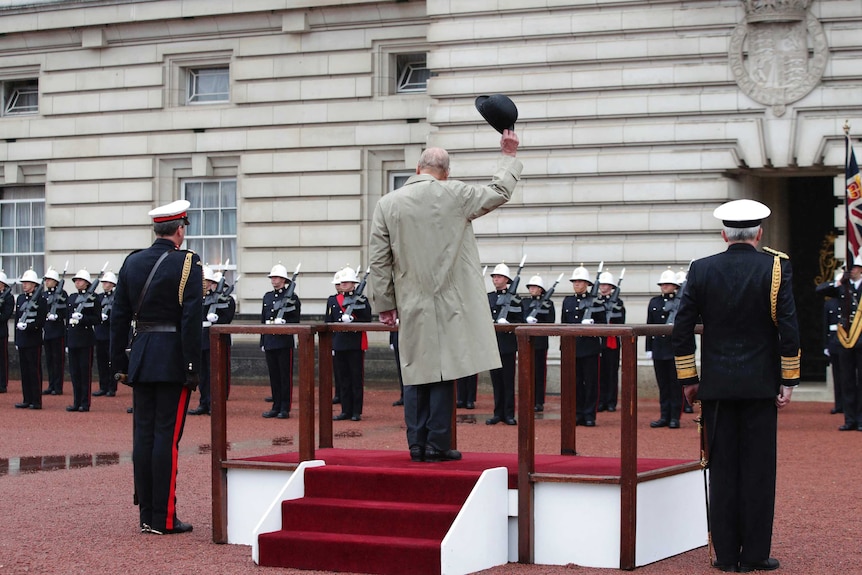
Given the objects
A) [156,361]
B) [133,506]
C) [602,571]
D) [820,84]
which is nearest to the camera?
[602,571]

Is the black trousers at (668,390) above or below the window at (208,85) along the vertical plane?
below

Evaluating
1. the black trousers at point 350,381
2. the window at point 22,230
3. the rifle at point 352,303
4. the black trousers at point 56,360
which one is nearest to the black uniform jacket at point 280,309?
the rifle at point 352,303

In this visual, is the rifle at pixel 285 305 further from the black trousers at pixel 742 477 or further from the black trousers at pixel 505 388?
the black trousers at pixel 742 477

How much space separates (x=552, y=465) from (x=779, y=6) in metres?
11.6

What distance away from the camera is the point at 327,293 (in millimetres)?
21125

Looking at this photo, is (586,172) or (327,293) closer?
(586,172)

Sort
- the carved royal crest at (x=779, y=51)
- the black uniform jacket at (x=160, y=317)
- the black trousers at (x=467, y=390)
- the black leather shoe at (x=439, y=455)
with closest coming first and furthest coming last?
the black leather shoe at (x=439, y=455), the black uniform jacket at (x=160, y=317), the black trousers at (x=467, y=390), the carved royal crest at (x=779, y=51)

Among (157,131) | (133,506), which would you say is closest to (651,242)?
(157,131)

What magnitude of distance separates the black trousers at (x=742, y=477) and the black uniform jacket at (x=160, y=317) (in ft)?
9.90

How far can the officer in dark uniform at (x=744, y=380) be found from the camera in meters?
6.92

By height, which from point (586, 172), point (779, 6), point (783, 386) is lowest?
point (783, 386)

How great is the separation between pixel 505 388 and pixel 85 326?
6236mm

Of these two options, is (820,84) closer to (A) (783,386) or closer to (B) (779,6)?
(B) (779,6)

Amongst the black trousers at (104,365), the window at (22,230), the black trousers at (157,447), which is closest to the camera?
the black trousers at (157,447)
